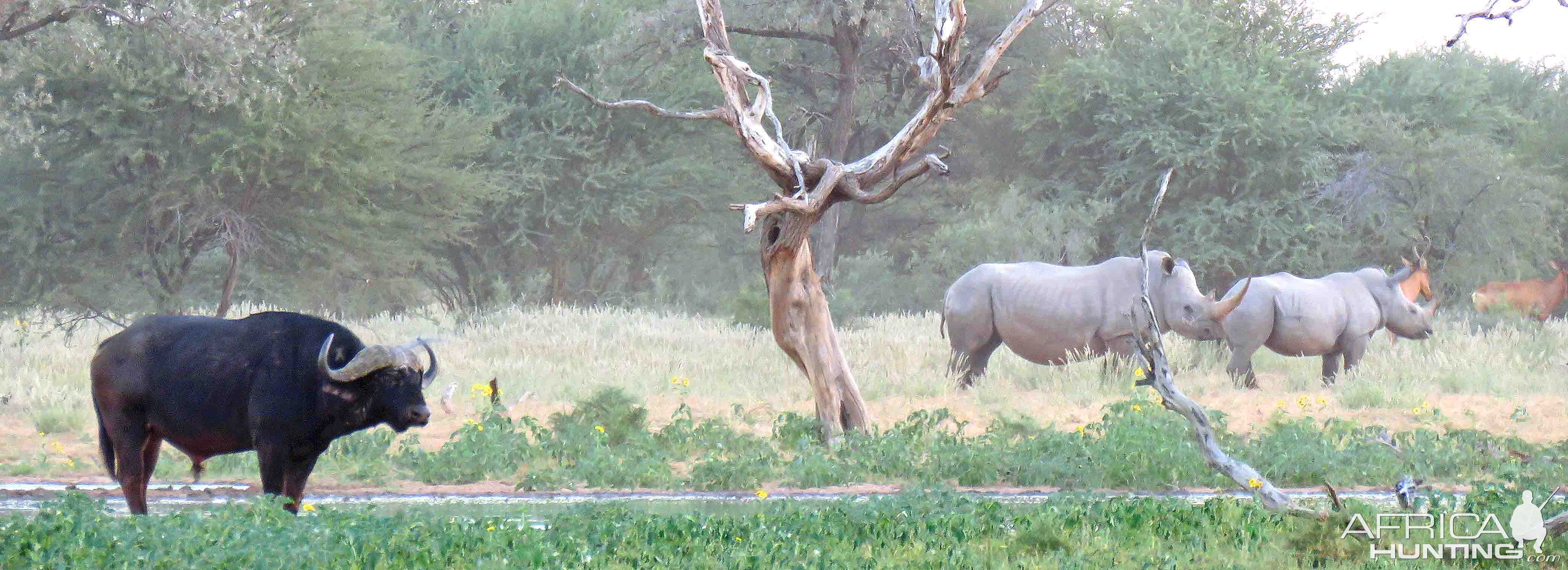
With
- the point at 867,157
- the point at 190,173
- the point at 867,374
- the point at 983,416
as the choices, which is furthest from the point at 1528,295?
the point at 190,173

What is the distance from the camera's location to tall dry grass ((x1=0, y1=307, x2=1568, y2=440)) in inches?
555

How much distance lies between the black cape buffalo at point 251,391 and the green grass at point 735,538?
48cm

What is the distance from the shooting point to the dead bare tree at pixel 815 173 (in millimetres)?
11336

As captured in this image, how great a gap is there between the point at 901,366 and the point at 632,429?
20.1ft

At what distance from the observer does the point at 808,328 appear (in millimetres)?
11703

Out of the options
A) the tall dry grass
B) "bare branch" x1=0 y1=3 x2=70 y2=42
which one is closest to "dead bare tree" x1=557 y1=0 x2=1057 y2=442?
the tall dry grass

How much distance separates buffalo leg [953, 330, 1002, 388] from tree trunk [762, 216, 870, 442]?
4.78 metres

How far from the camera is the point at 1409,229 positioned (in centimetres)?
2873

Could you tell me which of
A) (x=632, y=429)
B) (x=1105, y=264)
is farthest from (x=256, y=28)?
(x=1105, y=264)

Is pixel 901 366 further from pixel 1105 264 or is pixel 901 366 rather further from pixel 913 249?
pixel 913 249

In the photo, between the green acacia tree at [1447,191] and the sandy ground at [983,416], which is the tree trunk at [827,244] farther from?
the sandy ground at [983,416]

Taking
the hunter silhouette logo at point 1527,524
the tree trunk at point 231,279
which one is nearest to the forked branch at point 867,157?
the hunter silhouette logo at point 1527,524

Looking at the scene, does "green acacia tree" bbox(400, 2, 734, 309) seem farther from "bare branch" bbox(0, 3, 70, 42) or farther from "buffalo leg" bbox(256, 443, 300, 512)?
"buffalo leg" bbox(256, 443, 300, 512)

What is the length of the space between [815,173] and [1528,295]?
17833 mm
